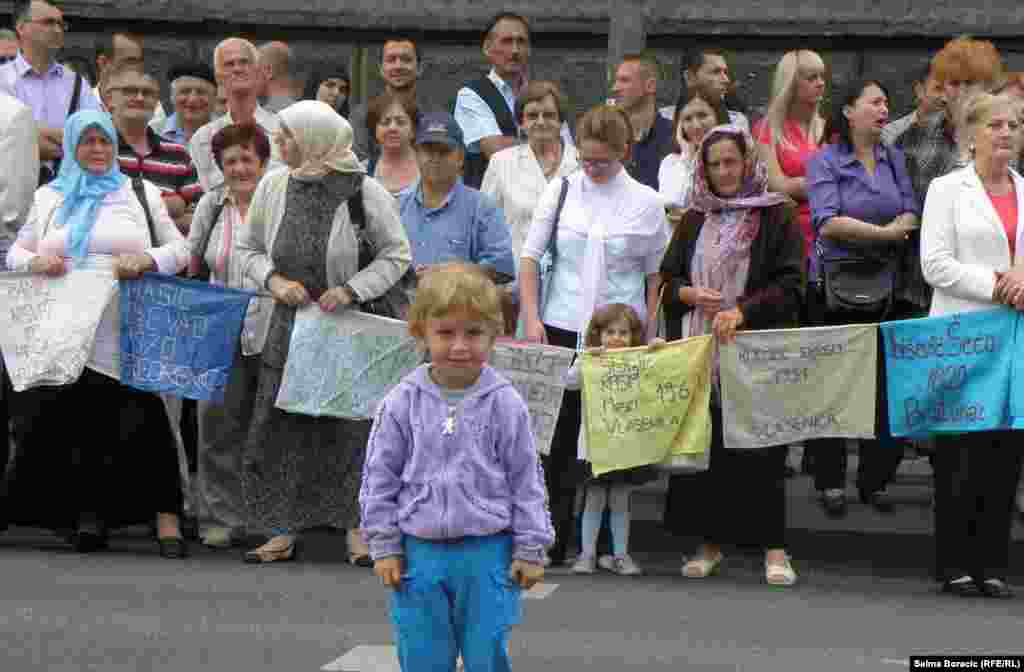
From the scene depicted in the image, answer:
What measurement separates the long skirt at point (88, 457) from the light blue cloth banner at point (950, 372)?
347 centimetres

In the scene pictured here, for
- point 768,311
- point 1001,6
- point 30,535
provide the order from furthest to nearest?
1. point 1001,6
2. point 30,535
3. point 768,311

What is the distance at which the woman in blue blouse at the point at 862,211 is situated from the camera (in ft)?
37.9

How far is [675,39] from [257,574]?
6.70m

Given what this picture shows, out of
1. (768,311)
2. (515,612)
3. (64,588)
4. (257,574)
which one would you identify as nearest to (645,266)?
(768,311)

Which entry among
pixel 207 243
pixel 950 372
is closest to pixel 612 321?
pixel 950 372

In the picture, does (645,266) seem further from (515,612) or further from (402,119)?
(515,612)

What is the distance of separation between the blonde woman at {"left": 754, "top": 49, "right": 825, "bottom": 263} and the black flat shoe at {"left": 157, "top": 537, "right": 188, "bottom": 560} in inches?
139

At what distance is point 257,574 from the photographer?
1045cm

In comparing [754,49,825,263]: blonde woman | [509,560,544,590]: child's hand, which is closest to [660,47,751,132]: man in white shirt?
[754,49,825,263]: blonde woman

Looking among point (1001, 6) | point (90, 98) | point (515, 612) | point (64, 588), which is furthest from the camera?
point (1001, 6)

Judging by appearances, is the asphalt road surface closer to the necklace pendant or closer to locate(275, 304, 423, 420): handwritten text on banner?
locate(275, 304, 423, 420): handwritten text on banner

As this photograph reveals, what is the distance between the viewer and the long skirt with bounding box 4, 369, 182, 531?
11258 millimetres

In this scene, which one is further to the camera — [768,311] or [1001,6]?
[1001,6]

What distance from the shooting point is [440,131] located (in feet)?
37.3
